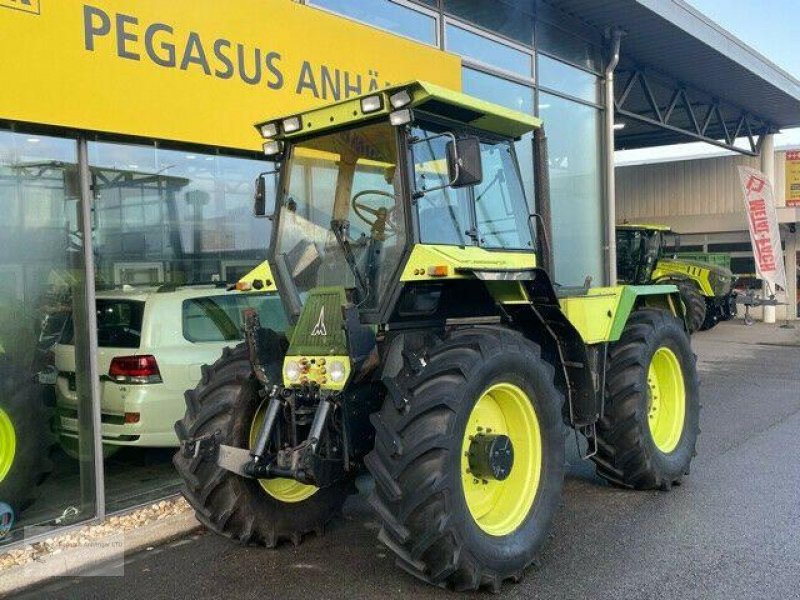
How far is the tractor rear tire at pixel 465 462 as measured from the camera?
11.7 feet

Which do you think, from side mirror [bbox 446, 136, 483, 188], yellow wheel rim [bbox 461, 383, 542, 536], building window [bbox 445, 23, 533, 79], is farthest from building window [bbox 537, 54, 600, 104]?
yellow wheel rim [bbox 461, 383, 542, 536]

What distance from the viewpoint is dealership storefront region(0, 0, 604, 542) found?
16.5 feet

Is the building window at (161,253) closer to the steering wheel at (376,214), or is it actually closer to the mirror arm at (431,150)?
the steering wheel at (376,214)

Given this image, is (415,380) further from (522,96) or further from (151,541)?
(522,96)

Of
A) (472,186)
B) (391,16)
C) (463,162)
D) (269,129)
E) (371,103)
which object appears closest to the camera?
(463,162)

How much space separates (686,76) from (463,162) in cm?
1190

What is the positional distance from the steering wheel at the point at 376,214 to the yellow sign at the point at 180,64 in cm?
202

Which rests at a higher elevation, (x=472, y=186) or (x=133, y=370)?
(x=472, y=186)

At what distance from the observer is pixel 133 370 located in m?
5.83

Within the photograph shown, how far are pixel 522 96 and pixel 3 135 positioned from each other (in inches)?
272

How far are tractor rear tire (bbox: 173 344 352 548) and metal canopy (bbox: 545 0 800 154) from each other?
805cm

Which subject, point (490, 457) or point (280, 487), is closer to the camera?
point (490, 457)

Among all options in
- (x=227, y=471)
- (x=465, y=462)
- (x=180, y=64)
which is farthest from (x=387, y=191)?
(x=180, y=64)

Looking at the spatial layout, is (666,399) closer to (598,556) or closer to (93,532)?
(598,556)
